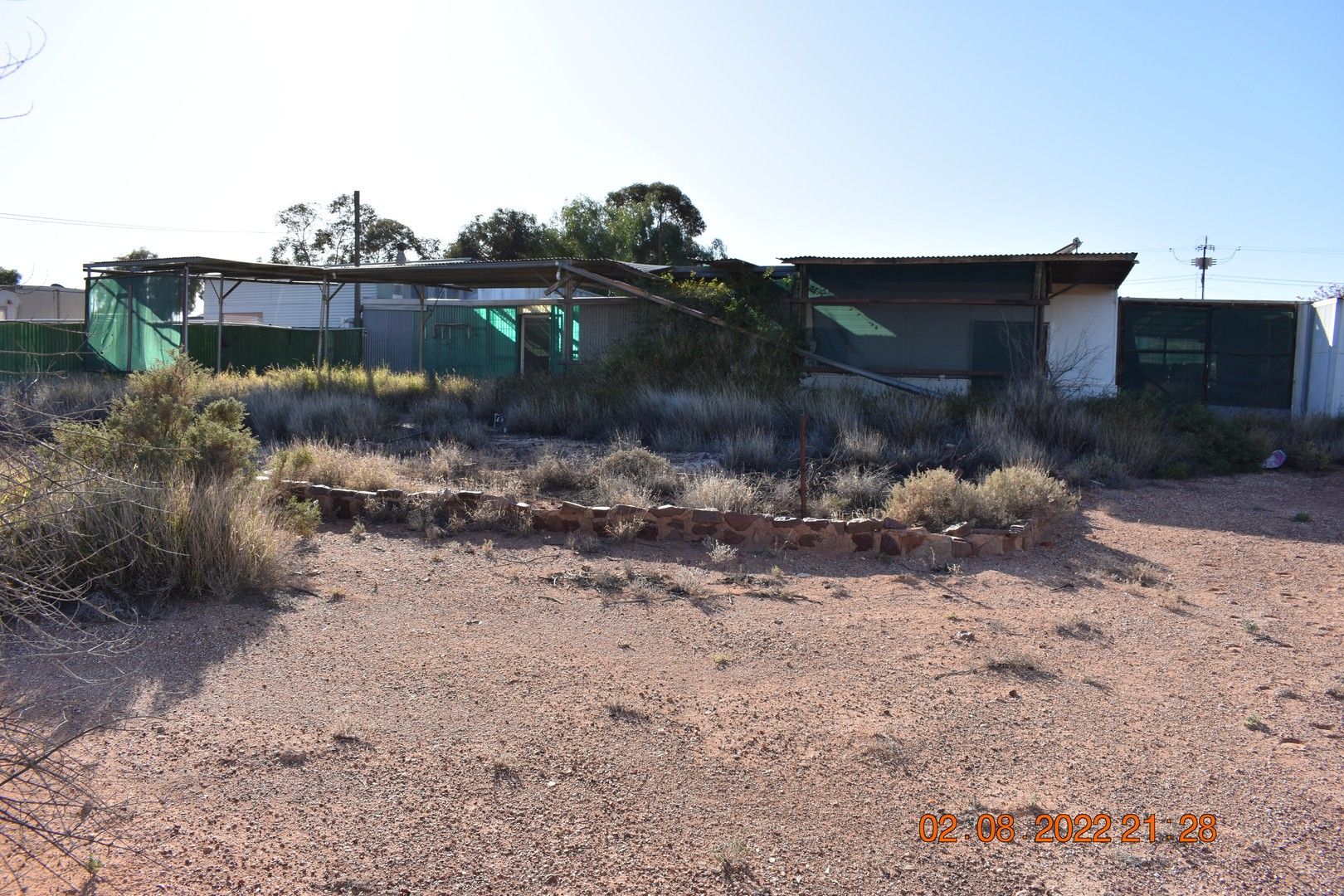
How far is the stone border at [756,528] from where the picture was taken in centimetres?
834

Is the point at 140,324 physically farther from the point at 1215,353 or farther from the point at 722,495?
the point at 1215,353

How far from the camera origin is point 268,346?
24969 mm

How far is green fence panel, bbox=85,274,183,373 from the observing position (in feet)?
67.9

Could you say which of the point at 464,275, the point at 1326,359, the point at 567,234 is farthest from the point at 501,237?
the point at 1326,359

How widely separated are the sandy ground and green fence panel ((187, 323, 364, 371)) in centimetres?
1707

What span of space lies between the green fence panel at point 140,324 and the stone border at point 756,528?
44.9 feet

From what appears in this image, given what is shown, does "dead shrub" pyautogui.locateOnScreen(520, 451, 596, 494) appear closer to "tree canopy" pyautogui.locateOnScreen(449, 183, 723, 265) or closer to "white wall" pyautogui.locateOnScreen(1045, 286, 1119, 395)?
"white wall" pyautogui.locateOnScreen(1045, 286, 1119, 395)

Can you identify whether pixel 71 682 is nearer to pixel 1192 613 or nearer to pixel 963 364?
pixel 1192 613

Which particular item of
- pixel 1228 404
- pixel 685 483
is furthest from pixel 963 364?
pixel 685 483

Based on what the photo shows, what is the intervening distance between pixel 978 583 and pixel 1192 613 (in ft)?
4.54

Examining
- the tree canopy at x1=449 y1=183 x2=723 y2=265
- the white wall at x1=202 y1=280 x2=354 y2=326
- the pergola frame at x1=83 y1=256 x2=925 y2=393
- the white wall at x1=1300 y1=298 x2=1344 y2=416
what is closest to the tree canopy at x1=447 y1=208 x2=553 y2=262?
the tree canopy at x1=449 y1=183 x2=723 y2=265

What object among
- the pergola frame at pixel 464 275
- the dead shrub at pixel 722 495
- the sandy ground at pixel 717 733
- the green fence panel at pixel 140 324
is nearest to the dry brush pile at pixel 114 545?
the sandy ground at pixel 717 733

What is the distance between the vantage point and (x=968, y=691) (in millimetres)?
5301

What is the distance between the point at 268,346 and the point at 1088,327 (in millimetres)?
18213
